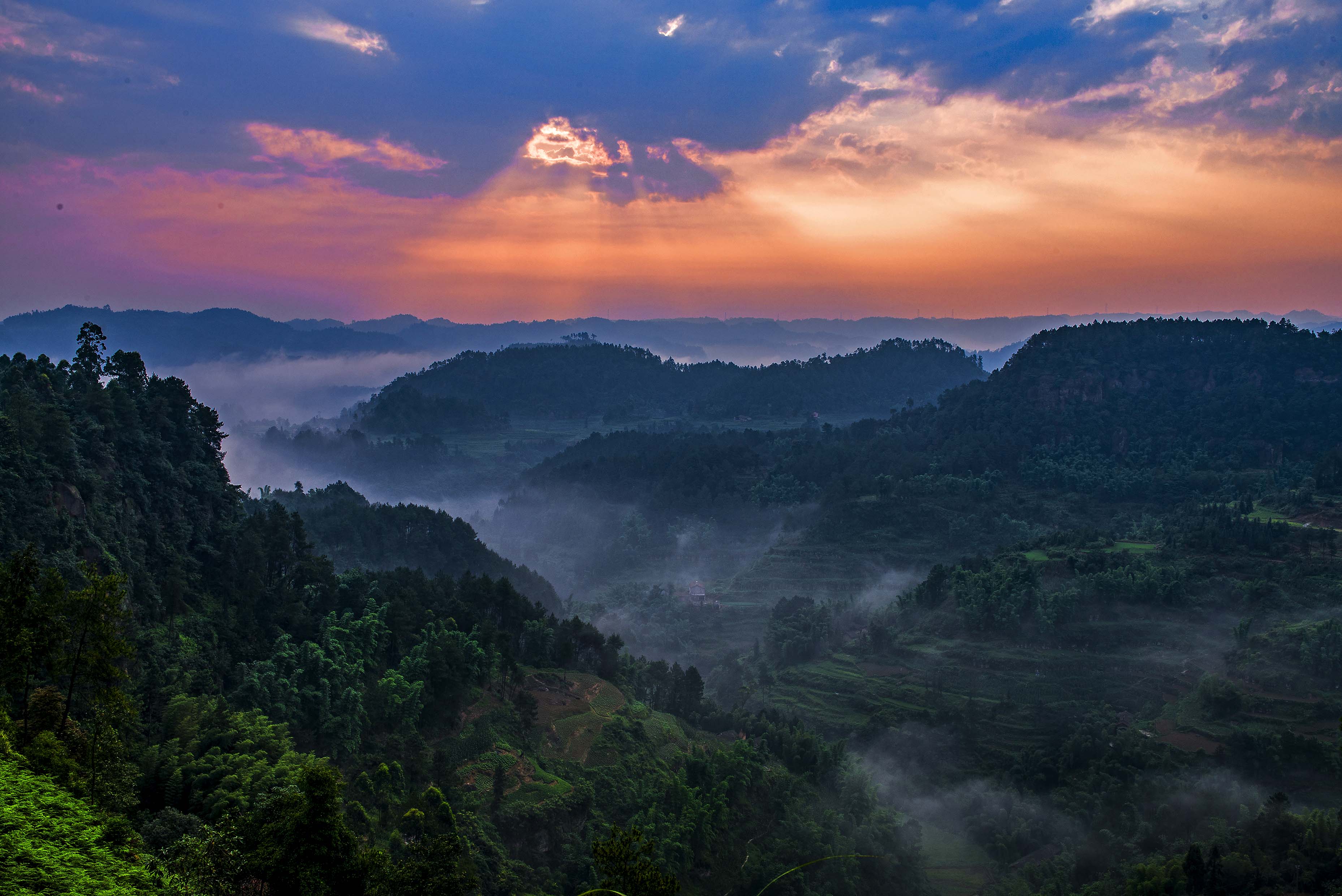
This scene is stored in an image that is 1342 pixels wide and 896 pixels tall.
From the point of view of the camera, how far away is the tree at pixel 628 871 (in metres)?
15.8

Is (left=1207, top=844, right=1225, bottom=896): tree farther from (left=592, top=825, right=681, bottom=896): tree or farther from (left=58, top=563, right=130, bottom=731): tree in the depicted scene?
(left=58, top=563, right=130, bottom=731): tree

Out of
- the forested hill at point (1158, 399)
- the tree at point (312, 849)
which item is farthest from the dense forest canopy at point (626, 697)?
the forested hill at point (1158, 399)

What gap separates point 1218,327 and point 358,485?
462 ft

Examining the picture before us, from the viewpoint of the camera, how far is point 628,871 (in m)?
16.0

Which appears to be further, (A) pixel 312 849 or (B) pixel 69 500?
(B) pixel 69 500

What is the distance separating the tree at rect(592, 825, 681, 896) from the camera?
15.8 meters

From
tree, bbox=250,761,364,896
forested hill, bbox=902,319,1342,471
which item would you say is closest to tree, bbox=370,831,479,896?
tree, bbox=250,761,364,896

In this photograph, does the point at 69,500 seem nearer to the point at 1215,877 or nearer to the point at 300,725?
the point at 300,725

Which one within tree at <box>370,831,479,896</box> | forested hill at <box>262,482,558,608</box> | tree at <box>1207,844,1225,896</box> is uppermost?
tree at <box>370,831,479,896</box>

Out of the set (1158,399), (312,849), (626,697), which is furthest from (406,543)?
(1158,399)

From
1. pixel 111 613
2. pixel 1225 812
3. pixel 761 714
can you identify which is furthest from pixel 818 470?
pixel 111 613

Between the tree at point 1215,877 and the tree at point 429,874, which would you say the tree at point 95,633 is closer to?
the tree at point 429,874

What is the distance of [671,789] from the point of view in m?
34.8

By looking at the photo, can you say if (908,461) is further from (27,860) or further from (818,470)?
(27,860)
